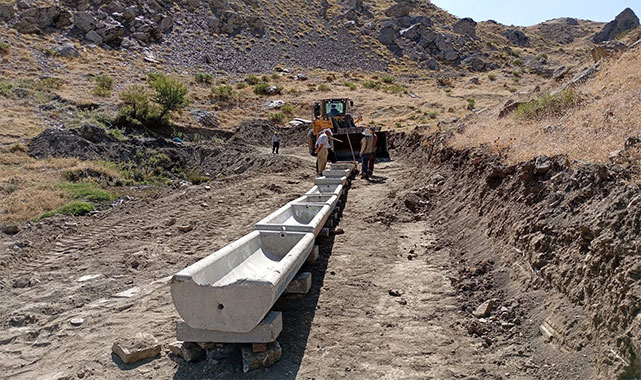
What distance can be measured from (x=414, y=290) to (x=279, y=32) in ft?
168

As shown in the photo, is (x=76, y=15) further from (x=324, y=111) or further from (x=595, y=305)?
(x=595, y=305)

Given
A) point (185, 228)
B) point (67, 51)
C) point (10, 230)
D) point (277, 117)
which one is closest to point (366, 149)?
point (185, 228)

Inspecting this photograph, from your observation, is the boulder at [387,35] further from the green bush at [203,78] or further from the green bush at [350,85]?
the green bush at [203,78]

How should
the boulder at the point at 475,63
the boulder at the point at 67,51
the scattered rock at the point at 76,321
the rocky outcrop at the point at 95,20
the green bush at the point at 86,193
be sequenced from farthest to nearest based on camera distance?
the boulder at the point at 475,63 → the rocky outcrop at the point at 95,20 → the boulder at the point at 67,51 → the green bush at the point at 86,193 → the scattered rock at the point at 76,321

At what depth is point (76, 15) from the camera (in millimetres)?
39875

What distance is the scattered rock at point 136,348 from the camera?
430 cm

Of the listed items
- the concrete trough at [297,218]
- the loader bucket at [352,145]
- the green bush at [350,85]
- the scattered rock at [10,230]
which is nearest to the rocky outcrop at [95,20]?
the green bush at [350,85]

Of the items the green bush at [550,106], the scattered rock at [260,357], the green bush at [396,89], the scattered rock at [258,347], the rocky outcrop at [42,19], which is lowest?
the scattered rock at [260,357]

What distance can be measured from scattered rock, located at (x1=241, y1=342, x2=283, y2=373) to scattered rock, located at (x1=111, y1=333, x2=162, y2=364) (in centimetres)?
94

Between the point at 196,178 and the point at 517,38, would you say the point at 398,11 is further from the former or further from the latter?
the point at 196,178

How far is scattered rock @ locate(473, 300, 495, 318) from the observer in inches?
188

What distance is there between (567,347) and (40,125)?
20443 mm

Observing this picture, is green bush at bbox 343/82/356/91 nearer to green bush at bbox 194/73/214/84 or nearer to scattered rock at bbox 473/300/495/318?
green bush at bbox 194/73/214/84

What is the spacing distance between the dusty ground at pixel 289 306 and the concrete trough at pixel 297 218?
0.58 m
